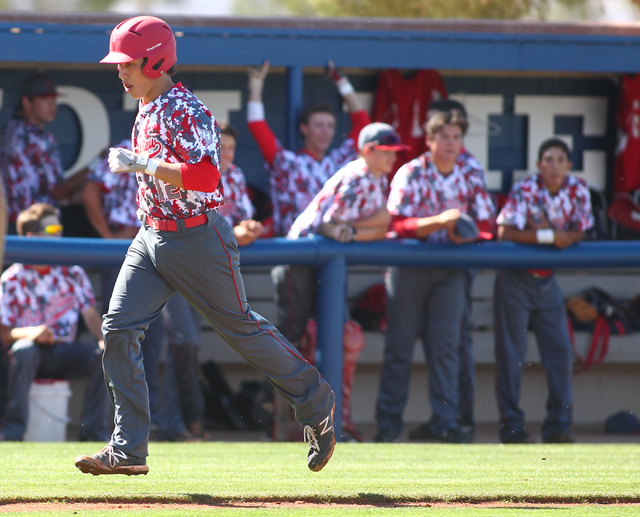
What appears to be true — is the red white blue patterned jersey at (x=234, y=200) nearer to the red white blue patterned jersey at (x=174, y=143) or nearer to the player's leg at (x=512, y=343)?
the player's leg at (x=512, y=343)

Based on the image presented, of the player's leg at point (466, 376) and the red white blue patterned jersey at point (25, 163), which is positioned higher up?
the red white blue patterned jersey at point (25, 163)

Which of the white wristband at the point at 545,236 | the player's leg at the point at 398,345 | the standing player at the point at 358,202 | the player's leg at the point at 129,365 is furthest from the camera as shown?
the white wristband at the point at 545,236

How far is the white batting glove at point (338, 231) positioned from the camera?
21.1 ft

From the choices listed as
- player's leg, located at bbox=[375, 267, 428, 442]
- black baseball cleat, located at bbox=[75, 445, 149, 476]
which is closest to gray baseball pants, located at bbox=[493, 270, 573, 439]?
player's leg, located at bbox=[375, 267, 428, 442]

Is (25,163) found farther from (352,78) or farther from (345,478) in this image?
(345,478)

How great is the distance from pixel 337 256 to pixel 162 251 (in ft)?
8.53

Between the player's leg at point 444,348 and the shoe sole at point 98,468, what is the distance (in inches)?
120

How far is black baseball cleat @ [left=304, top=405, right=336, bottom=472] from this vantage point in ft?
13.7

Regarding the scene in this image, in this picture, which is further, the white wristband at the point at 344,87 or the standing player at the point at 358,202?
the white wristband at the point at 344,87

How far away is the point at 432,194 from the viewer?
682 cm

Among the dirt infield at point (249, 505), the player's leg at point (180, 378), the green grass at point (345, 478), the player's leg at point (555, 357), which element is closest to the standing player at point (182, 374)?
the player's leg at point (180, 378)

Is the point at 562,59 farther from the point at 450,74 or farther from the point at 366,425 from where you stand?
the point at 366,425

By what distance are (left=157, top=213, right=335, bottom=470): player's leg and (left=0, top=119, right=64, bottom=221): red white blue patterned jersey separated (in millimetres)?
4115

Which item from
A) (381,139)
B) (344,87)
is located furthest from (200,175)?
(344,87)
